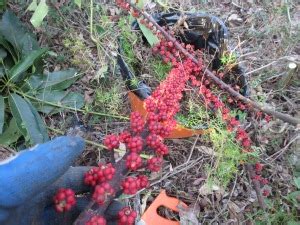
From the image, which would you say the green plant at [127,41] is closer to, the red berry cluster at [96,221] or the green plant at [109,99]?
the green plant at [109,99]

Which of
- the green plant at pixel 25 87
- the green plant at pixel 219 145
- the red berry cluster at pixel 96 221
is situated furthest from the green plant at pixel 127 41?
the red berry cluster at pixel 96 221

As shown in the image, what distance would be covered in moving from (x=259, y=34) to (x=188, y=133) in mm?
852

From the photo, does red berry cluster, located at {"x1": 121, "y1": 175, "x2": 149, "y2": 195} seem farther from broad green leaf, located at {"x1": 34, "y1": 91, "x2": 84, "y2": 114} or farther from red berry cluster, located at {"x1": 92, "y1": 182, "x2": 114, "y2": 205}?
broad green leaf, located at {"x1": 34, "y1": 91, "x2": 84, "y2": 114}

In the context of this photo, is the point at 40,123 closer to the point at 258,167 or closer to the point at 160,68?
the point at 160,68

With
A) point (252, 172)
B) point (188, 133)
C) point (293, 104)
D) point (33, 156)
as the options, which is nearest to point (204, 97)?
point (188, 133)

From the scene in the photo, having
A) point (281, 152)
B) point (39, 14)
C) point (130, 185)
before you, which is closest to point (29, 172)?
point (130, 185)

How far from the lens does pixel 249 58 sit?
2.46m

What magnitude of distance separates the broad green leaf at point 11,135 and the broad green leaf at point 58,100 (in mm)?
157

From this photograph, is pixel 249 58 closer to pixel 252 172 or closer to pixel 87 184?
pixel 252 172

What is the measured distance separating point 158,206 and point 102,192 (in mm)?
633

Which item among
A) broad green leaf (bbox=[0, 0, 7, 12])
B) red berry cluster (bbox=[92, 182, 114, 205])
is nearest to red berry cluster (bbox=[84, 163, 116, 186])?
red berry cluster (bbox=[92, 182, 114, 205])

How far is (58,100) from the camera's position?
214 cm

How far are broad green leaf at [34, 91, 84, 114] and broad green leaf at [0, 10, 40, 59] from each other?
0.77ft

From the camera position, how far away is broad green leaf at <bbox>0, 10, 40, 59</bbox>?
6.91 feet
